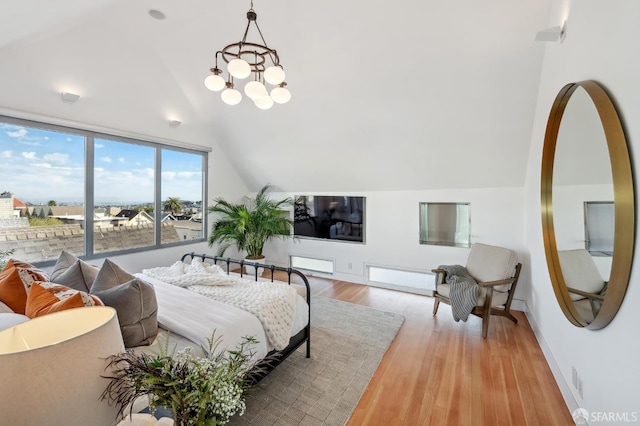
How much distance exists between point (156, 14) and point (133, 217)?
2560 mm

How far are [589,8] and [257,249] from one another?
4800 millimetres

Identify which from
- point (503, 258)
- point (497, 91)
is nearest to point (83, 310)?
point (497, 91)

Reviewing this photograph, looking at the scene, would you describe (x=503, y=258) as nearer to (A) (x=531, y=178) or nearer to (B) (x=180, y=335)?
(A) (x=531, y=178)

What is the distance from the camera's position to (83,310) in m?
0.79

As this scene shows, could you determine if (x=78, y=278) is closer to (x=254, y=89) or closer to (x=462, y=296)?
(x=254, y=89)

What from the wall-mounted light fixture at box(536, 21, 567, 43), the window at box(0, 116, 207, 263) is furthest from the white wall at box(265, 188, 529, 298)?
the window at box(0, 116, 207, 263)

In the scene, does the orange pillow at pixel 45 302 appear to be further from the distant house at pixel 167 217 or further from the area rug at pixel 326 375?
the distant house at pixel 167 217

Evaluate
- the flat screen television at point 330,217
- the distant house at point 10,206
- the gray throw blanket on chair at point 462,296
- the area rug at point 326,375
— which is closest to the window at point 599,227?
the gray throw blanket on chair at point 462,296

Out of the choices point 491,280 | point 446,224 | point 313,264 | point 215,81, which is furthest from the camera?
point 313,264

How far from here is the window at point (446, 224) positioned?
4.07m

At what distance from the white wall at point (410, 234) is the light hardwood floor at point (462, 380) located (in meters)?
0.97

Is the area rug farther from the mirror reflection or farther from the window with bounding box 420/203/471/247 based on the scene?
the mirror reflection

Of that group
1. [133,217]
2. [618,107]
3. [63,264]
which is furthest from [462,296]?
[133,217]

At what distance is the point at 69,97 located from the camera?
10.5 ft
